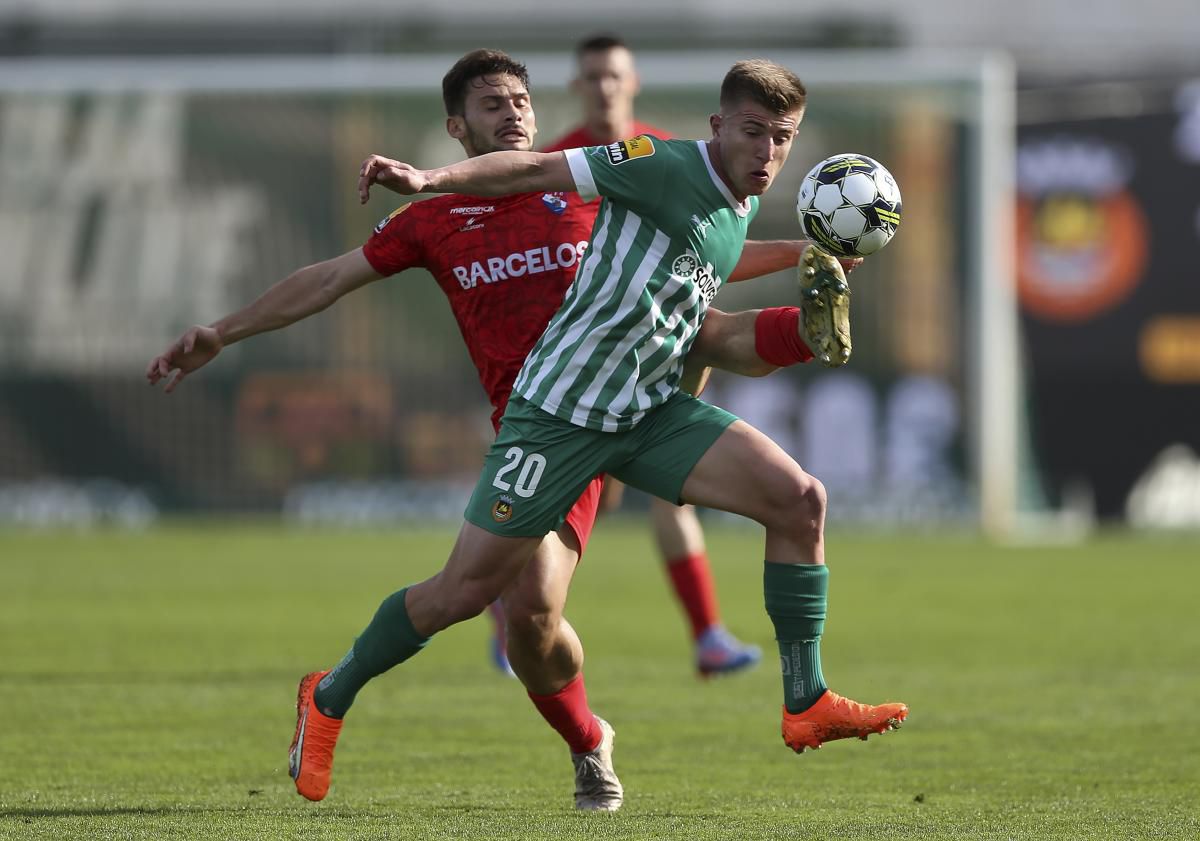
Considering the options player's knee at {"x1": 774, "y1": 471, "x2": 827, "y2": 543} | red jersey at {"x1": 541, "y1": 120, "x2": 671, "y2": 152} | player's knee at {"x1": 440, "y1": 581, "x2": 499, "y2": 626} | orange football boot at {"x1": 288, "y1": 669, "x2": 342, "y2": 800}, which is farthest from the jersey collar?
red jersey at {"x1": 541, "y1": 120, "x2": 671, "y2": 152}

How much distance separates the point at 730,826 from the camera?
17.4 ft

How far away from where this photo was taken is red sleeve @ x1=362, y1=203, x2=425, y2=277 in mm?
6051

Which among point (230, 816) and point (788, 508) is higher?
point (788, 508)

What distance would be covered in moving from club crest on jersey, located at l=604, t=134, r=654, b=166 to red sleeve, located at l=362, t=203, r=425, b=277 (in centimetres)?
87

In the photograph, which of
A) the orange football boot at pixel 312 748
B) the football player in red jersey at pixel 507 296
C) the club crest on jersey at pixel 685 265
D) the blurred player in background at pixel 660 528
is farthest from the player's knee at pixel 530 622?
the blurred player in background at pixel 660 528

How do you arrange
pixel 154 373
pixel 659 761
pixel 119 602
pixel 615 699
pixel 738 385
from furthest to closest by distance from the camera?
pixel 738 385
pixel 119 602
pixel 615 699
pixel 659 761
pixel 154 373

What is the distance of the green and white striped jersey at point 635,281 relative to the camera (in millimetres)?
5457

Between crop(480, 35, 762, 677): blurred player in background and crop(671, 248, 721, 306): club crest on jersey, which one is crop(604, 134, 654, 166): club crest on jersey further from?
crop(480, 35, 762, 677): blurred player in background

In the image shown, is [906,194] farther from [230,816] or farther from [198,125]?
[230,816]

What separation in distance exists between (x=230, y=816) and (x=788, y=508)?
1.85 m

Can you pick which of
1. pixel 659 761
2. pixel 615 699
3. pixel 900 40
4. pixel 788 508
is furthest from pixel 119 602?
pixel 900 40

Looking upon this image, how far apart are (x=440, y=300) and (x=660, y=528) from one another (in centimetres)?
956

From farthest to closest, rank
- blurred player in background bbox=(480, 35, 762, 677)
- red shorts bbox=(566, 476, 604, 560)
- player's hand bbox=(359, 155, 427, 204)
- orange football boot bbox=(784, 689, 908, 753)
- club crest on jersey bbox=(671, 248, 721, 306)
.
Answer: blurred player in background bbox=(480, 35, 762, 677) < red shorts bbox=(566, 476, 604, 560) < club crest on jersey bbox=(671, 248, 721, 306) < orange football boot bbox=(784, 689, 908, 753) < player's hand bbox=(359, 155, 427, 204)

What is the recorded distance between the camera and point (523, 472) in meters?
5.52
